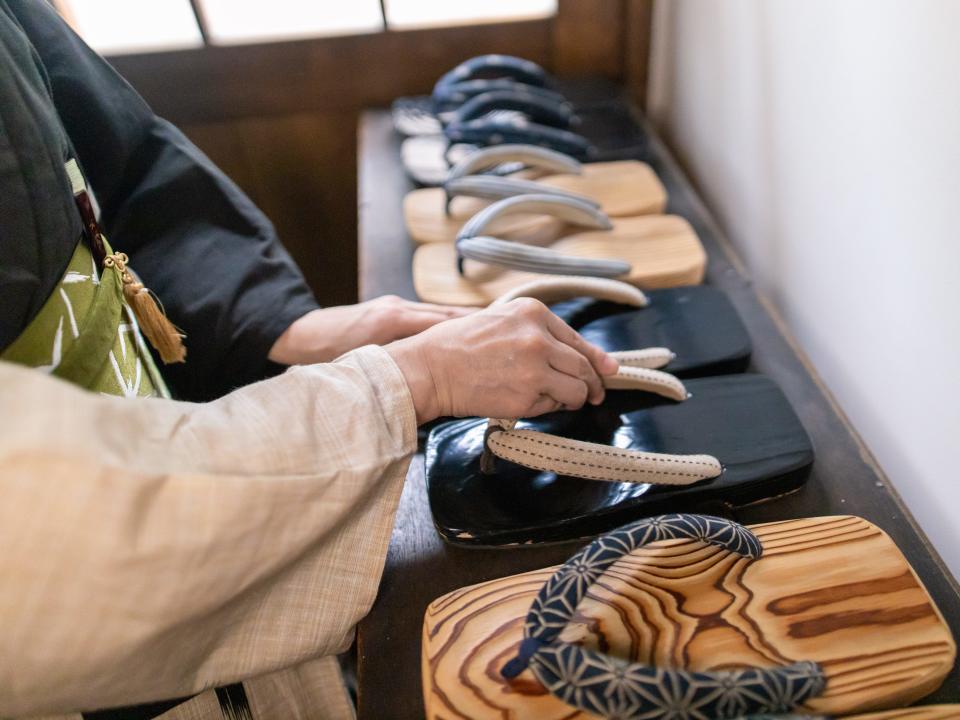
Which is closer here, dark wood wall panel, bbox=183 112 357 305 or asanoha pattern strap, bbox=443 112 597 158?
asanoha pattern strap, bbox=443 112 597 158

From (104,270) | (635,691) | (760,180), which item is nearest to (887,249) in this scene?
(760,180)

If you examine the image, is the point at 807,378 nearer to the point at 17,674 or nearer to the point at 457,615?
the point at 457,615

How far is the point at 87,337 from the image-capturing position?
45 cm

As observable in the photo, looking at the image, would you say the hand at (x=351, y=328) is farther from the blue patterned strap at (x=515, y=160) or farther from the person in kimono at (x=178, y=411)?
the blue patterned strap at (x=515, y=160)

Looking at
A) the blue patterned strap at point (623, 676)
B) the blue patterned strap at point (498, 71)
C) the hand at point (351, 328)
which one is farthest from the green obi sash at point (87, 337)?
the blue patterned strap at point (498, 71)

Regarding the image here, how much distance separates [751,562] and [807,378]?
0.22 meters

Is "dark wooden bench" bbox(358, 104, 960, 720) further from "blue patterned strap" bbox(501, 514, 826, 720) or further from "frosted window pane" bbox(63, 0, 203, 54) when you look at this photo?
"frosted window pane" bbox(63, 0, 203, 54)

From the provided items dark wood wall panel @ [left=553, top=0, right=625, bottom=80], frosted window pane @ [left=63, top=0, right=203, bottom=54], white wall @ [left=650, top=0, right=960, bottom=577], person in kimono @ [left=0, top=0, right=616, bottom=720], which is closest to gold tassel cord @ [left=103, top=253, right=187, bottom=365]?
person in kimono @ [left=0, top=0, right=616, bottom=720]

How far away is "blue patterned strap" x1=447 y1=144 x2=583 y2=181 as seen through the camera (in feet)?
2.47

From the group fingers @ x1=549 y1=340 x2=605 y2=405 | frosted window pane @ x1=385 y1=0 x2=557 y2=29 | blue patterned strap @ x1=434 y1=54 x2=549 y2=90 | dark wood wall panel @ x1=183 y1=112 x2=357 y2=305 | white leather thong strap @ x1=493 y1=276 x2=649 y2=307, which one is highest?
frosted window pane @ x1=385 y1=0 x2=557 y2=29

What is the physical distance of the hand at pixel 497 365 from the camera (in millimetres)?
444

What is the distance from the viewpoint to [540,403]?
0.48m

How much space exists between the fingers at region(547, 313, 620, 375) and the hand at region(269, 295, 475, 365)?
124mm

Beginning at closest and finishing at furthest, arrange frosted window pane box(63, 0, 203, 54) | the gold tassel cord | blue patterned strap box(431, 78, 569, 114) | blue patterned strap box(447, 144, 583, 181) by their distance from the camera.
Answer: the gold tassel cord
blue patterned strap box(447, 144, 583, 181)
blue patterned strap box(431, 78, 569, 114)
frosted window pane box(63, 0, 203, 54)
